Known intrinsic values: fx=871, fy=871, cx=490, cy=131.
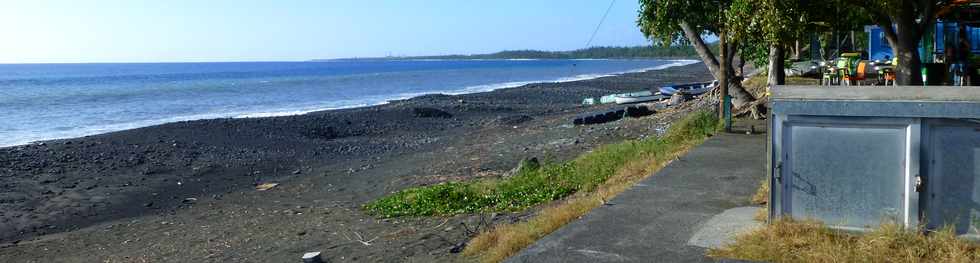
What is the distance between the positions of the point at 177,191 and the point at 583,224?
13.3 m

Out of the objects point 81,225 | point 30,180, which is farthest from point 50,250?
point 30,180

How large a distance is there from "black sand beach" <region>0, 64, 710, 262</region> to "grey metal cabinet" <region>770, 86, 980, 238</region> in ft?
11.4

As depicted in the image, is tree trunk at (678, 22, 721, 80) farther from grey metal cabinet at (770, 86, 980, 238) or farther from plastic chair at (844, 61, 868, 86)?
grey metal cabinet at (770, 86, 980, 238)

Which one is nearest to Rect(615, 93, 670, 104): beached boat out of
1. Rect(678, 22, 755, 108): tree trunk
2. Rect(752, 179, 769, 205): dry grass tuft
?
Rect(678, 22, 755, 108): tree trunk

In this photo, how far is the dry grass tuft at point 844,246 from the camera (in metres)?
5.59

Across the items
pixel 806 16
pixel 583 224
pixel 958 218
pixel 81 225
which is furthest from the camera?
pixel 81 225

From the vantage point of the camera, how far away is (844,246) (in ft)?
19.2

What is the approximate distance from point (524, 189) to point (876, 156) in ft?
21.5

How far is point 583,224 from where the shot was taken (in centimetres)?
747

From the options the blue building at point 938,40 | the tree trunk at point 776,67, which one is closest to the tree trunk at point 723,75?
the tree trunk at point 776,67

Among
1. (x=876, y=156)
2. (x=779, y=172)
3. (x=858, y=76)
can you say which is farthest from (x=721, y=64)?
(x=876, y=156)

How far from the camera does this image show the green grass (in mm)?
11397

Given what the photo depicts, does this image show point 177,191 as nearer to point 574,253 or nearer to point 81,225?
point 81,225

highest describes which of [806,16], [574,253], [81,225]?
[806,16]
